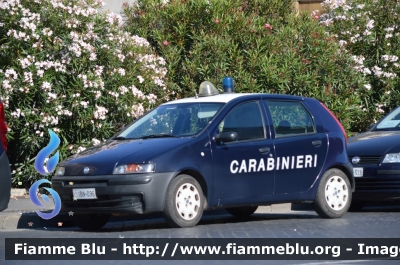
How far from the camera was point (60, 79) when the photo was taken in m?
14.4

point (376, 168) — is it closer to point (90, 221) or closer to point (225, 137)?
point (225, 137)

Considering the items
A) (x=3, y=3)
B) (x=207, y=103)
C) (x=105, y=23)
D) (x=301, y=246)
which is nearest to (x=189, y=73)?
(x=105, y=23)

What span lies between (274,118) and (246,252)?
3.19m

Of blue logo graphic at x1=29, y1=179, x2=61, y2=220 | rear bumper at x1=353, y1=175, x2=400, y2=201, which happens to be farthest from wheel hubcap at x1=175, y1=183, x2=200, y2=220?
rear bumper at x1=353, y1=175, x2=400, y2=201

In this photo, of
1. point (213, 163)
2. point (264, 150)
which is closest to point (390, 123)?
point (264, 150)

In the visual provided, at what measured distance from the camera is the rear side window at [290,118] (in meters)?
11.3

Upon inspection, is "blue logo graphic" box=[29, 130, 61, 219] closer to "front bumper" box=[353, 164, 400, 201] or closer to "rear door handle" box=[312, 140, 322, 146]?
"rear door handle" box=[312, 140, 322, 146]

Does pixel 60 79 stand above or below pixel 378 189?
above

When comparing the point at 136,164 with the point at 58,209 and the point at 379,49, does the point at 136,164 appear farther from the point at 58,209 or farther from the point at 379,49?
the point at 379,49

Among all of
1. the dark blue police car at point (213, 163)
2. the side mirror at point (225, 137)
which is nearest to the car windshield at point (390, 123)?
the dark blue police car at point (213, 163)

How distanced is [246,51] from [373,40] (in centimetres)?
354

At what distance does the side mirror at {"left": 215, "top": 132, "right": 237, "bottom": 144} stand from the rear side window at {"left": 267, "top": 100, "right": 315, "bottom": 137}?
31.2 inches

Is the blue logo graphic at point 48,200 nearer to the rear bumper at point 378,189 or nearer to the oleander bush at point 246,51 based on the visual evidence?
the rear bumper at point 378,189

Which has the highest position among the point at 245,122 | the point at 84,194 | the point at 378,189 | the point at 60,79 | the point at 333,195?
the point at 60,79
